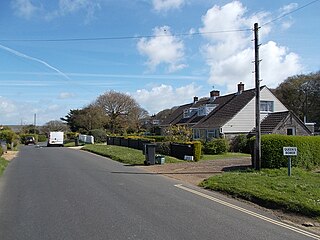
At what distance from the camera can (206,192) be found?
12.8 metres

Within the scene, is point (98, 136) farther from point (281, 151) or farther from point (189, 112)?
point (281, 151)

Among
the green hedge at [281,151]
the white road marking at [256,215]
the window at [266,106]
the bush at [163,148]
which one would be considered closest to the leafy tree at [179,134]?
the bush at [163,148]

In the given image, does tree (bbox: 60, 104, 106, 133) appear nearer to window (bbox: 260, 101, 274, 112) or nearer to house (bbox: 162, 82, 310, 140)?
house (bbox: 162, 82, 310, 140)

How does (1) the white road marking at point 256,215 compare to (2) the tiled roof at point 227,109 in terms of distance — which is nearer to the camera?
(1) the white road marking at point 256,215

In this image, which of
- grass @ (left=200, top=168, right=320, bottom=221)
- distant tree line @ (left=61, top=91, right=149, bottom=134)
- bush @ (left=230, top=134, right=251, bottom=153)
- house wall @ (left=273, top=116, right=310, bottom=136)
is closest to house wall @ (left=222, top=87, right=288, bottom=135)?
bush @ (left=230, top=134, right=251, bottom=153)

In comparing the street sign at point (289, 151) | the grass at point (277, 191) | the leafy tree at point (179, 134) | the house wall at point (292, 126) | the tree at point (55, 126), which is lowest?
the grass at point (277, 191)

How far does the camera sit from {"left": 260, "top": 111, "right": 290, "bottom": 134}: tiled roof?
123 ft

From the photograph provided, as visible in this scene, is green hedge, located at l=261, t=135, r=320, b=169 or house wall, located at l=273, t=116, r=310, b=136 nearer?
green hedge, located at l=261, t=135, r=320, b=169

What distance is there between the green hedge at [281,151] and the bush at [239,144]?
17.1 meters

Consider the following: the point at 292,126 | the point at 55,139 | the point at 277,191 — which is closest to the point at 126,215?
the point at 277,191

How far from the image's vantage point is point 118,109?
71750 millimetres

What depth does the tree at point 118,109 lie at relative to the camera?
7081 centimetres

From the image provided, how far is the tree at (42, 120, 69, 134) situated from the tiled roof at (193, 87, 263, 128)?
55561 mm

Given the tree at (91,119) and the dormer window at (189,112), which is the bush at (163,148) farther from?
the tree at (91,119)
